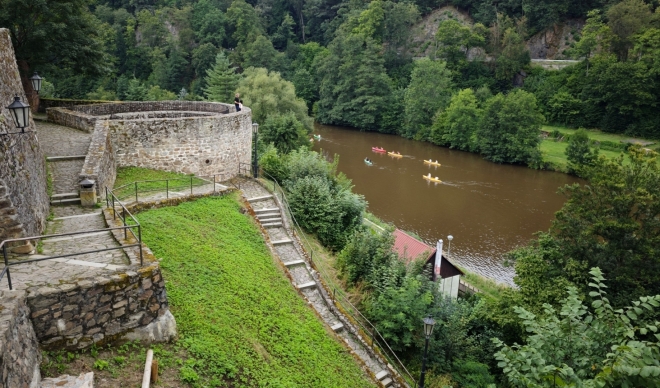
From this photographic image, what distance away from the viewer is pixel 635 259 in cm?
1440

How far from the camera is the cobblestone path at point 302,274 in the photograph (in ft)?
37.7

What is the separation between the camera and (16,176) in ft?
27.9

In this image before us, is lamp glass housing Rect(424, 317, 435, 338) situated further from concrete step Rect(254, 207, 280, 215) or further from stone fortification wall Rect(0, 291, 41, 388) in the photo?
concrete step Rect(254, 207, 280, 215)

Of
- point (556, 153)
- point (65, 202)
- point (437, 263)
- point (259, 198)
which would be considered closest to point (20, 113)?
point (65, 202)

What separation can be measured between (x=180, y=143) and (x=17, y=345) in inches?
451

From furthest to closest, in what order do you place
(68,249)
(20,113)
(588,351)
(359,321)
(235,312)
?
(359,321) → (235,312) → (20,113) → (68,249) → (588,351)

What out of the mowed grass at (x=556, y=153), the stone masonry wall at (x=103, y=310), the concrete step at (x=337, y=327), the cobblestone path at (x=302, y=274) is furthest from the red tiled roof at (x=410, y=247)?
the mowed grass at (x=556, y=153)

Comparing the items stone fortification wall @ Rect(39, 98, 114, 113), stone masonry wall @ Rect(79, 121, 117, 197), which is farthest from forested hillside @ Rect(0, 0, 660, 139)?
stone masonry wall @ Rect(79, 121, 117, 197)

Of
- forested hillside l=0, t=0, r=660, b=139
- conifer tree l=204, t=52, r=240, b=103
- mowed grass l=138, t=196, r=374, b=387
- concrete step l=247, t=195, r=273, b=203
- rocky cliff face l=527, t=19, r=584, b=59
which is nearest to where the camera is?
mowed grass l=138, t=196, r=374, b=387

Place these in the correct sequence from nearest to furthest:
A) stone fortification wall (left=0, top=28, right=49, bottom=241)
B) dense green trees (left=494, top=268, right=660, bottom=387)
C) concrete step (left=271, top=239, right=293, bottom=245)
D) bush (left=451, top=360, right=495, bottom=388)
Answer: dense green trees (left=494, top=268, right=660, bottom=387) < stone fortification wall (left=0, top=28, right=49, bottom=241) < bush (left=451, top=360, right=495, bottom=388) < concrete step (left=271, top=239, right=293, bottom=245)

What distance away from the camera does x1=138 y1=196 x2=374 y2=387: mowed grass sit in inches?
309

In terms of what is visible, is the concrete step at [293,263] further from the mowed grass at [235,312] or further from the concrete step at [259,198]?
the concrete step at [259,198]

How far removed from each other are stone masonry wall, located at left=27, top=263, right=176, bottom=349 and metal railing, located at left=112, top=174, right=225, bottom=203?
5861 millimetres

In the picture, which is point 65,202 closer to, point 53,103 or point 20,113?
point 20,113
